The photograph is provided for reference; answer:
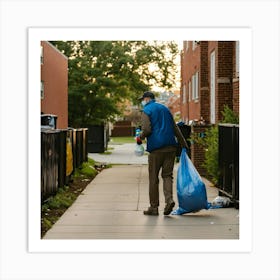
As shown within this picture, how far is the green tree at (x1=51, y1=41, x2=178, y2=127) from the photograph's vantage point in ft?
98.6

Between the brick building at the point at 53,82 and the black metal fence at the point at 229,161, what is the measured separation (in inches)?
438

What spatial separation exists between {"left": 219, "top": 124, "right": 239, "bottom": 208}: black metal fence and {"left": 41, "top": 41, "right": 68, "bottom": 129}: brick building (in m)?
11.1

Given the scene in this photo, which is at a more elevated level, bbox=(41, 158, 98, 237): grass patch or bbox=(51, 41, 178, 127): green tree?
bbox=(51, 41, 178, 127): green tree

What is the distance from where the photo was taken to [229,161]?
1127 cm

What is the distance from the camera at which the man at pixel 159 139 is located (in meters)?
9.94

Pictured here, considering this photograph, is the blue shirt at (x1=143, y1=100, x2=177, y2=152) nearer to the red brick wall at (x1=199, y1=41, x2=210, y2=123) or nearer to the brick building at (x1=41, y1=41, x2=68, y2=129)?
the red brick wall at (x1=199, y1=41, x2=210, y2=123)

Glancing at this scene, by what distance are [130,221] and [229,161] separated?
2256 mm

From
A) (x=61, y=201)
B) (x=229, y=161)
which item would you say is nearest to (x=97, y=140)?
(x=61, y=201)

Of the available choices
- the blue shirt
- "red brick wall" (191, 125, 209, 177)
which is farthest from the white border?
"red brick wall" (191, 125, 209, 177)

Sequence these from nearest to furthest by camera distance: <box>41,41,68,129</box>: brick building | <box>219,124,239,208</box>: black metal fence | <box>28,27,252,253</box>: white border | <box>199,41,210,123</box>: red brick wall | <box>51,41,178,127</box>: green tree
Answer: <box>28,27,252,253</box>: white border
<box>219,124,239,208</box>: black metal fence
<box>199,41,210,123</box>: red brick wall
<box>41,41,68,129</box>: brick building
<box>51,41,178,127</box>: green tree
